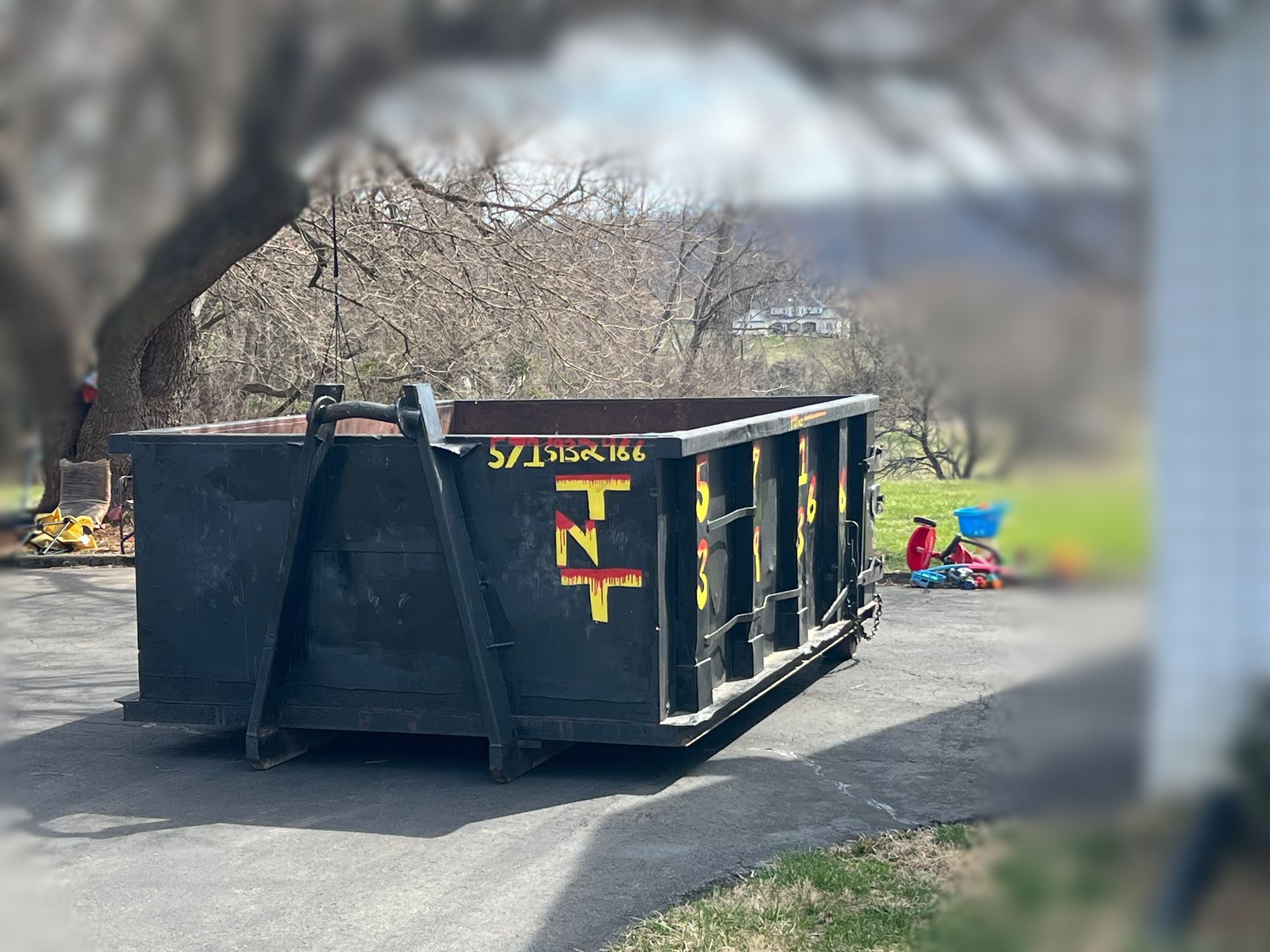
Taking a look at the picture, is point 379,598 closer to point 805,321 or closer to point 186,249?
point 805,321

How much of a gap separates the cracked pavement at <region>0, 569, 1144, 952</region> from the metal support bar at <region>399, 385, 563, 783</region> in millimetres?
205

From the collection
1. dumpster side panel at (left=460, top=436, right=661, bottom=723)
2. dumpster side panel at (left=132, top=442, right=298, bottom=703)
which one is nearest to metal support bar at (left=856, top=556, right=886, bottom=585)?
dumpster side panel at (left=460, top=436, right=661, bottom=723)

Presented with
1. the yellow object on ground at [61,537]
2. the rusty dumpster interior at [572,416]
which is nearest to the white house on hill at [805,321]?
the rusty dumpster interior at [572,416]

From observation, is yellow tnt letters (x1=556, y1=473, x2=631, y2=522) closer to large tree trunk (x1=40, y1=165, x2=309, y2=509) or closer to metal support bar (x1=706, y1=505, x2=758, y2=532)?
metal support bar (x1=706, y1=505, x2=758, y2=532)

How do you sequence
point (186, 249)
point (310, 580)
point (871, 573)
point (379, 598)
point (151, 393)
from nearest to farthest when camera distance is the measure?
1. point (186, 249)
2. point (379, 598)
3. point (310, 580)
4. point (871, 573)
5. point (151, 393)

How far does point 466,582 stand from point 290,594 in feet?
3.17

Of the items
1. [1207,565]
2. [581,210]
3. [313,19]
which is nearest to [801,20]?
[313,19]

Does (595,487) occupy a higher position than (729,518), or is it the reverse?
(595,487)

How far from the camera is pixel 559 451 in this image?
6121mm

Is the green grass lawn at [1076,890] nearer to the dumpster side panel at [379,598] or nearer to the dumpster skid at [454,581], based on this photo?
the dumpster skid at [454,581]

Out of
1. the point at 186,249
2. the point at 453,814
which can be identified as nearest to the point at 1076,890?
the point at 186,249

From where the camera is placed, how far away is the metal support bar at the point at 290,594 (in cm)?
641

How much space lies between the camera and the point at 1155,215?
109 centimetres

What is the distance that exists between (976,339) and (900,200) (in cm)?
15
